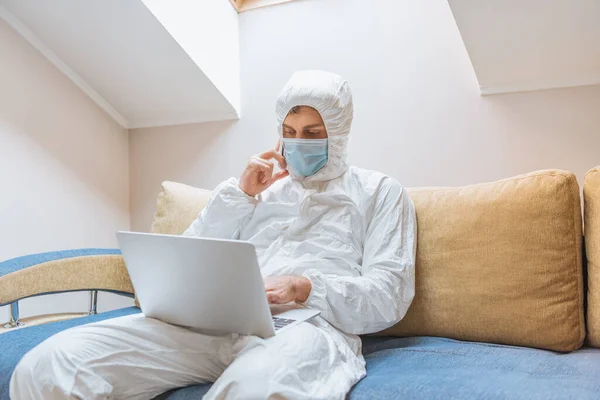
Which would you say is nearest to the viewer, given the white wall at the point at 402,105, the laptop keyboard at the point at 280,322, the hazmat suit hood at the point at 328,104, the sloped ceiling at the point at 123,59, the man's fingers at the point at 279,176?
the laptop keyboard at the point at 280,322

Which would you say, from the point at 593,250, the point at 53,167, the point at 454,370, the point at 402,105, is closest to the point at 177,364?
the point at 454,370

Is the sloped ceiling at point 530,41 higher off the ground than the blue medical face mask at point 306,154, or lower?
higher

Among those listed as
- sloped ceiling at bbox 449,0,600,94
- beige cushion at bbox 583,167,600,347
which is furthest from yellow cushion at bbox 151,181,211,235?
beige cushion at bbox 583,167,600,347

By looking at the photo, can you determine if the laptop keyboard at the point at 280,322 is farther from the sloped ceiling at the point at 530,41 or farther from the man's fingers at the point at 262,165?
the sloped ceiling at the point at 530,41

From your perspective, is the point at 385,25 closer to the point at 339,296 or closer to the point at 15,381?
the point at 339,296

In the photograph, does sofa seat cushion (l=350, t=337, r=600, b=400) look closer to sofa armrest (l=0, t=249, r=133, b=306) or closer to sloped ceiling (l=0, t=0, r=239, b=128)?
sofa armrest (l=0, t=249, r=133, b=306)

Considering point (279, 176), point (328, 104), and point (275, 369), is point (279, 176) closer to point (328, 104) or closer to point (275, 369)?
point (328, 104)

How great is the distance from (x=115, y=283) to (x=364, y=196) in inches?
38.8

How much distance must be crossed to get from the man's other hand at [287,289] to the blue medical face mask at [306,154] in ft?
1.24

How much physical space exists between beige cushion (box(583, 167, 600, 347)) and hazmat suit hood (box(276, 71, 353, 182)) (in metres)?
0.65

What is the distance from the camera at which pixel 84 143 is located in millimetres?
2711

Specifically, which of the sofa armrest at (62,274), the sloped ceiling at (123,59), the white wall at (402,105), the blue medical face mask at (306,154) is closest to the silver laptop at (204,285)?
the blue medical face mask at (306,154)

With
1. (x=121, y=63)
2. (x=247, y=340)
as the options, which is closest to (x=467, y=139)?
(x=247, y=340)

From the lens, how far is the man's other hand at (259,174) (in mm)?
1744
